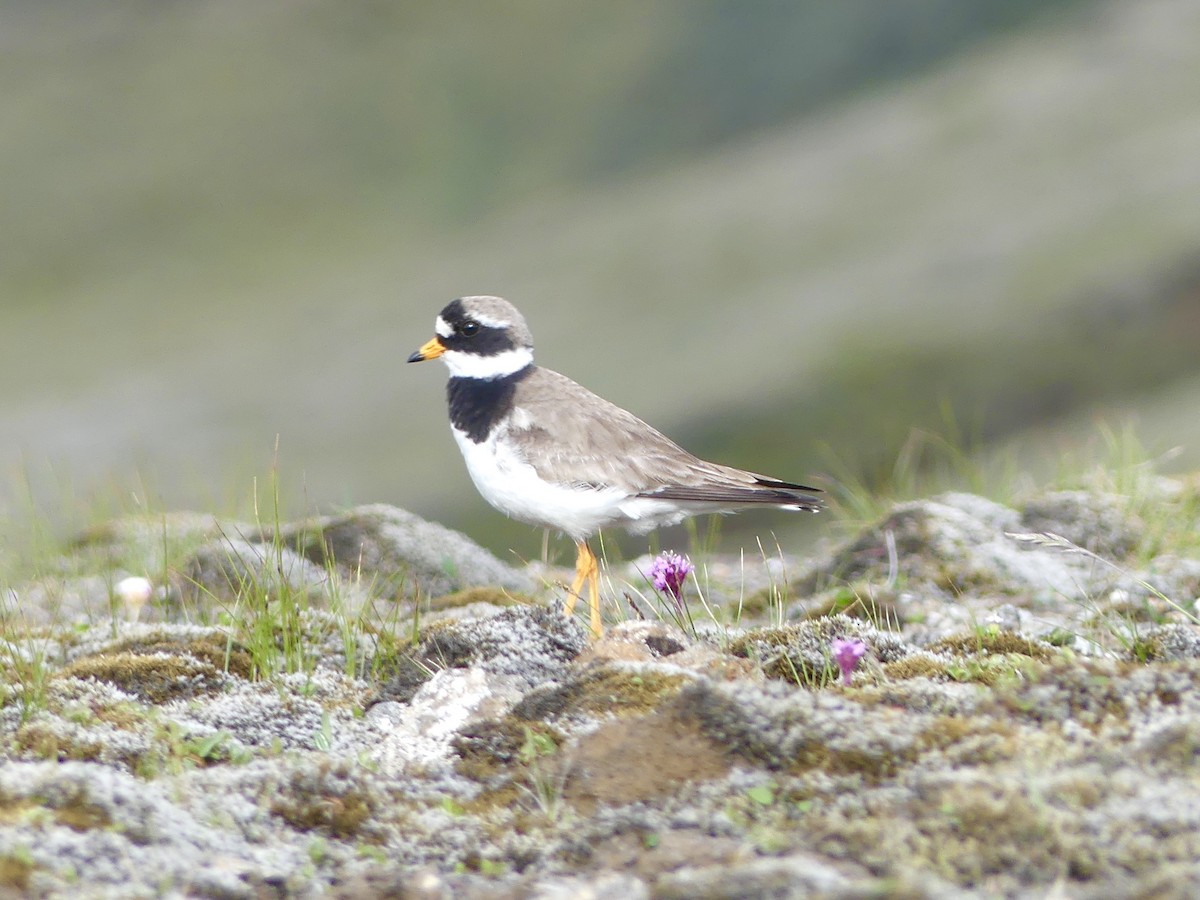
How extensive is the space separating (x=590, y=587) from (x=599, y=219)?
366 feet

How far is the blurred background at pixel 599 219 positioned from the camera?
73.9m

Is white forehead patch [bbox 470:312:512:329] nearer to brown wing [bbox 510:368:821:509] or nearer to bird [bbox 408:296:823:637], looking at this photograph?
bird [bbox 408:296:823:637]

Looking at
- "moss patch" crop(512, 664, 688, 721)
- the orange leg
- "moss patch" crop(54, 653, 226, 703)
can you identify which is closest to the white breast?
the orange leg

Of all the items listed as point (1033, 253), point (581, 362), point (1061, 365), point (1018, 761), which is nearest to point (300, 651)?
point (1018, 761)

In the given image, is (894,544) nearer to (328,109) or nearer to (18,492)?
(18,492)

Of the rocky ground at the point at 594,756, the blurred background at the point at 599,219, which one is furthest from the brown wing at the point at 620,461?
the blurred background at the point at 599,219

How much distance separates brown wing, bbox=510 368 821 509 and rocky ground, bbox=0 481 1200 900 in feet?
3.66

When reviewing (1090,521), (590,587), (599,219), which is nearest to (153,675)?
(590,587)

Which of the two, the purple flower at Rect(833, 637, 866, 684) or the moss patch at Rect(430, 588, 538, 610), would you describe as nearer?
the purple flower at Rect(833, 637, 866, 684)

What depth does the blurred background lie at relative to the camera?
7388cm

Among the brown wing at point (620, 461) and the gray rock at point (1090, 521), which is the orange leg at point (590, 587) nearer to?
the brown wing at point (620, 461)

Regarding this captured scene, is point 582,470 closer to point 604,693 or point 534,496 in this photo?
point 534,496

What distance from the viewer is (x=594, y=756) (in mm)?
4211

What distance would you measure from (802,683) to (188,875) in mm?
2595
